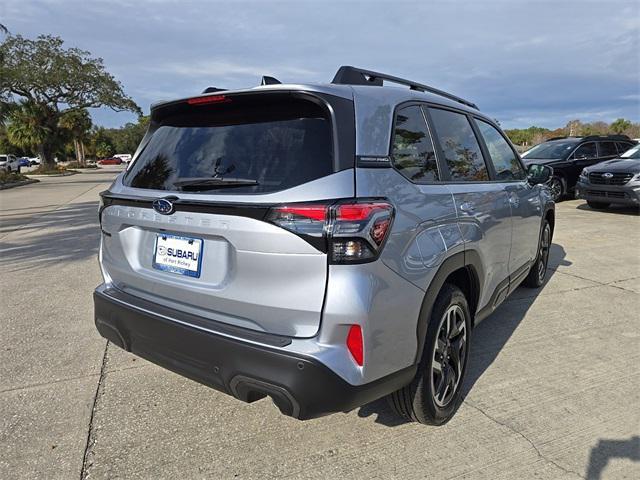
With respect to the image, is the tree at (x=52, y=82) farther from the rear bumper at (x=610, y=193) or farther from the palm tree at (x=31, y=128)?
the rear bumper at (x=610, y=193)

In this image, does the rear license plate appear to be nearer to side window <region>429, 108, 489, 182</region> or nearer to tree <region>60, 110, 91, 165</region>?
side window <region>429, 108, 489, 182</region>

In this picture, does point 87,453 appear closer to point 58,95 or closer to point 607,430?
point 607,430

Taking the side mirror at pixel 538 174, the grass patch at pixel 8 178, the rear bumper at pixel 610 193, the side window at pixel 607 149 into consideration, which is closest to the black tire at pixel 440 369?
the side mirror at pixel 538 174

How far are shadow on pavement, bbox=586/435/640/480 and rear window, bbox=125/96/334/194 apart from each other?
2.02 metres

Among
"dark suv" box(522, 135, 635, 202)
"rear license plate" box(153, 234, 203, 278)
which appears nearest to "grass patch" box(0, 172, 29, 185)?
"dark suv" box(522, 135, 635, 202)

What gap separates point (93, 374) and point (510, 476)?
273 centimetres

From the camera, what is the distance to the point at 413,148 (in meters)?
2.43

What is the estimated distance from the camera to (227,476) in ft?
7.34

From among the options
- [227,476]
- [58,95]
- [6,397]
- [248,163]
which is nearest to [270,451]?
[227,476]

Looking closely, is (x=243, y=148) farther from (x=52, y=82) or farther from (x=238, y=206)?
(x=52, y=82)

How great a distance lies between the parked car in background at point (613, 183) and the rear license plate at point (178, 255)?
10.8 metres

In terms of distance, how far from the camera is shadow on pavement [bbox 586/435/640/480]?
2.32 meters

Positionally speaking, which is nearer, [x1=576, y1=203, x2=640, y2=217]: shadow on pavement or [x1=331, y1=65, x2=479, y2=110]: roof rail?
[x1=331, y1=65, x2=479, y2=110]: roof rail

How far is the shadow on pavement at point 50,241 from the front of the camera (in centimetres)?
652
